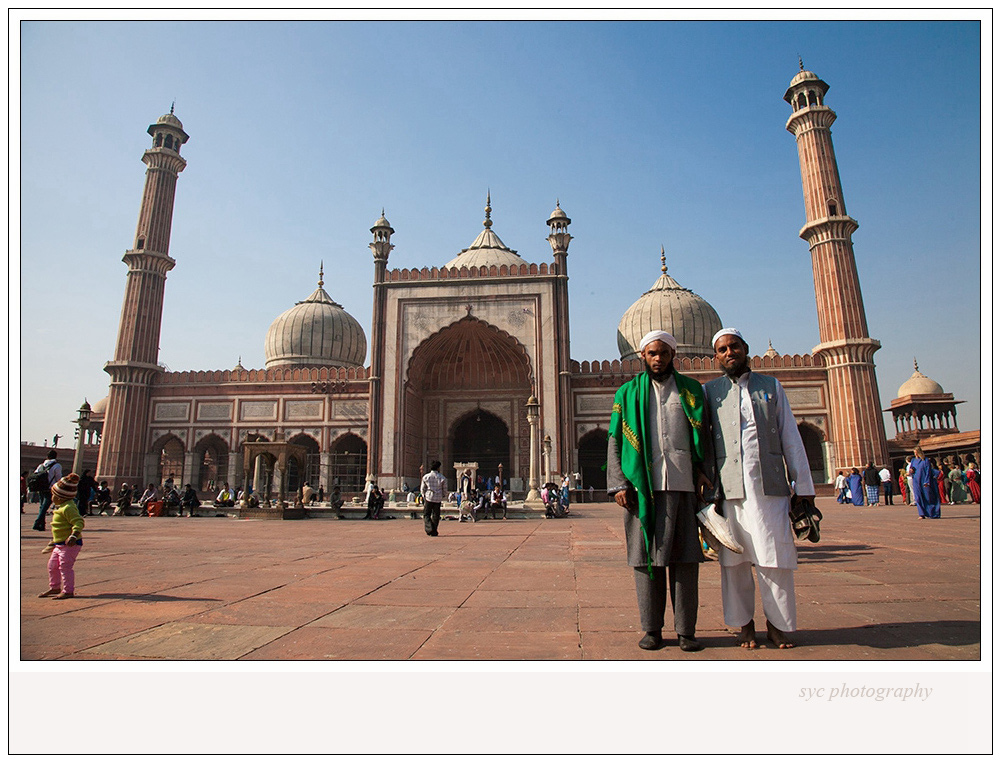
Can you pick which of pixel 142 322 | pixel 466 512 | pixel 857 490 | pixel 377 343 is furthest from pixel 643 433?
pixel 142 322

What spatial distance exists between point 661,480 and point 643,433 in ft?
0.65

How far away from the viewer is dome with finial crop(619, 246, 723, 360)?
26766mm

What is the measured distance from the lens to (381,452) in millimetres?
21328

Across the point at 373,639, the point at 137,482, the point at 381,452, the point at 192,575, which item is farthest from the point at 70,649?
the point at 137,482

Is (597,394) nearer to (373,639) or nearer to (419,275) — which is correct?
(419,275)

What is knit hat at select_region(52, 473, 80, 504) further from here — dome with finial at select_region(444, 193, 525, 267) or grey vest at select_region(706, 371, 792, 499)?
dome with finial at select_region(444, 193, 525, 267)

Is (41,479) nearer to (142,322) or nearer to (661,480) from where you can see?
(661,480)

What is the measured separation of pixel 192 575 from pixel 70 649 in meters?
2.03

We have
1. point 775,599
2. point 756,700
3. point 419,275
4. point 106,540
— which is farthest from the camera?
point 419,275

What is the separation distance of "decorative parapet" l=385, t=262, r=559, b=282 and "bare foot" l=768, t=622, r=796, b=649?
818 inches

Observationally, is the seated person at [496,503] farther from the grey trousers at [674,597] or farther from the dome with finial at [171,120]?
the dome with finial at [171,120]

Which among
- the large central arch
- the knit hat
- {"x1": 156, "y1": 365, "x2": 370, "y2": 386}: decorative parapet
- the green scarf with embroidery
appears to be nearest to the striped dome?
{"x1": 156, "y1": 365, "x2": 370, "y2": 386}: decorative parapet

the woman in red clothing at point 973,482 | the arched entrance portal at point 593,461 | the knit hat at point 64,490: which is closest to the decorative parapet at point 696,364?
the arched entrance portal at point 593,461

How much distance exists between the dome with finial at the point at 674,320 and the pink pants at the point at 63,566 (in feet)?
80.9
